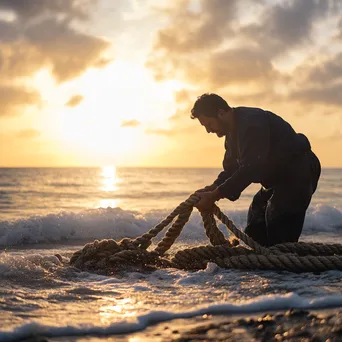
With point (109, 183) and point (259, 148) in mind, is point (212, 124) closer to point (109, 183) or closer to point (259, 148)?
point (259, 148)

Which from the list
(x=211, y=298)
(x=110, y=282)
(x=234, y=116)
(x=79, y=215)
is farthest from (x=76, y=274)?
(x=79, y=215)

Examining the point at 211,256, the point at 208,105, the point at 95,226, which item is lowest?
the point at 95,226

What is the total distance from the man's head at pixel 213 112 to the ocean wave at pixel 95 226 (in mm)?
4003

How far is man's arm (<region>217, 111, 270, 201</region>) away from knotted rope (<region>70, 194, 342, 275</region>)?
1.25 feet

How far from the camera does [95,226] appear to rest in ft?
32.7

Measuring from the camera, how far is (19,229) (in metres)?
8.27

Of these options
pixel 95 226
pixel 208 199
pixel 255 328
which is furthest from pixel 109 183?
pixel 255 328

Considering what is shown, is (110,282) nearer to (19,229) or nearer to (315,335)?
(315,335)

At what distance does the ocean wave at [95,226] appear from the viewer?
27.2 feet

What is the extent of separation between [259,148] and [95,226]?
20.8 ft

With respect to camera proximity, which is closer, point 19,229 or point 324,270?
point 324,270

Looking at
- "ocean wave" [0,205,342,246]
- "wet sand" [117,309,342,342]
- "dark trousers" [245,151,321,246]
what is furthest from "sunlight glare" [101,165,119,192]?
"wet sand" [117,309,342,342]

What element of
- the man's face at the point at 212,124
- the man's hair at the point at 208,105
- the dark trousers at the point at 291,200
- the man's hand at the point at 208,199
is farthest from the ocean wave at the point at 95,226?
the man's hair at the point at 208,105

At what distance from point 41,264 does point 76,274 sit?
1.70ft
